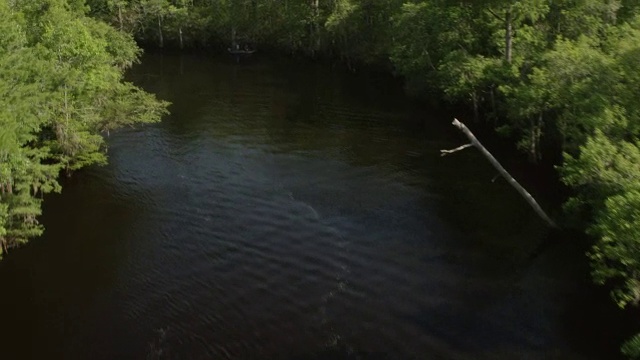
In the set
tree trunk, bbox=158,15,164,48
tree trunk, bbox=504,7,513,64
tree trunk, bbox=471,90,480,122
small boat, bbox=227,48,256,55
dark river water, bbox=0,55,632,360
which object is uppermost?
tree trunk, bbox=504,7,513,64

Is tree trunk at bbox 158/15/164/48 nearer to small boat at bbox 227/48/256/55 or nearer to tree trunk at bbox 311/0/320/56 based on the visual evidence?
small boat at bbox 227/48/256/55

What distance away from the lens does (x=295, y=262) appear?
1288 inches

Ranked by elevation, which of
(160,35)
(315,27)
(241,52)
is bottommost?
(241,52)

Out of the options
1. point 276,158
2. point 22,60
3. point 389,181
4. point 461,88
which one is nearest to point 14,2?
point 22,60

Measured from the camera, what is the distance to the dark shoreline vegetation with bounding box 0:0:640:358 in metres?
28.0

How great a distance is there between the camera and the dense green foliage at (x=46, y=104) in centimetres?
3166

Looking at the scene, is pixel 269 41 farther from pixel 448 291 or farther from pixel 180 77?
pixel 448 291

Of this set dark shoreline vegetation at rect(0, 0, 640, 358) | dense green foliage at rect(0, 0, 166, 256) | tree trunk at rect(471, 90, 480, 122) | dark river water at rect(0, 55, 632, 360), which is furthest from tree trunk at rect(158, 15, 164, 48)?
tree trunk at rect(471, 90, 480, 122)

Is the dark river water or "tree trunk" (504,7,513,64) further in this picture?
"tree trunk" (504,7,513,64)

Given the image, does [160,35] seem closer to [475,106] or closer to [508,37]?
[475,106]

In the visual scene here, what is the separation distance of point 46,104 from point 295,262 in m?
19.6

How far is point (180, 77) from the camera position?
8088 cm

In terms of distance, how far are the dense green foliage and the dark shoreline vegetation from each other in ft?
0.33

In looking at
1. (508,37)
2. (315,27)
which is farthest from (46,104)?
(315,27)
